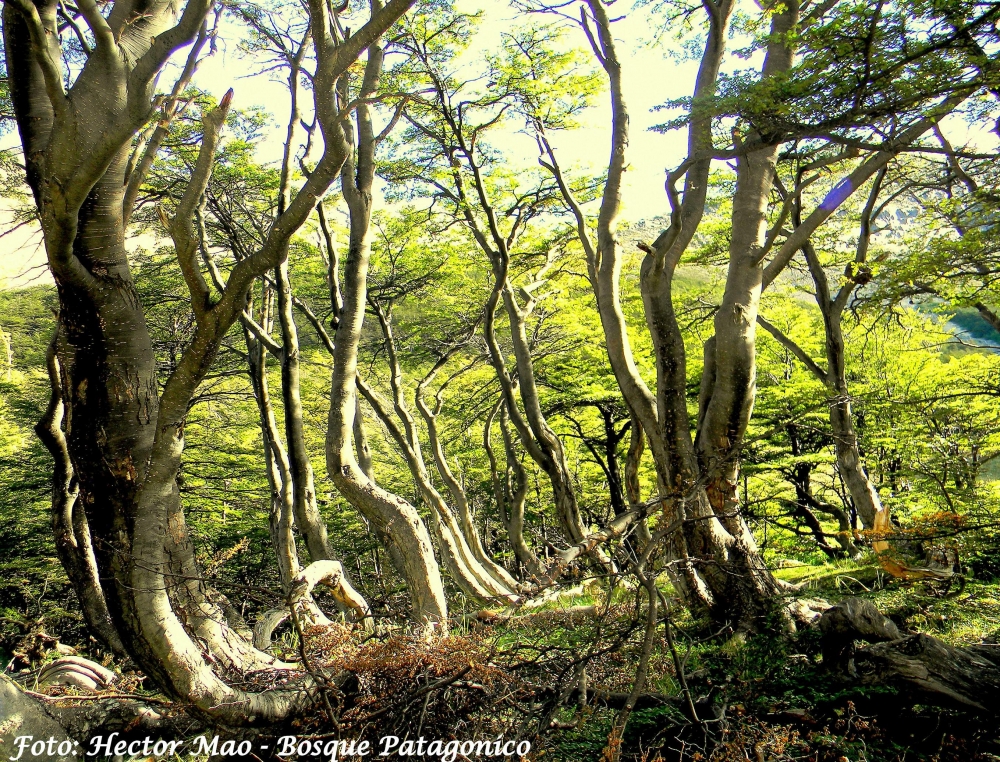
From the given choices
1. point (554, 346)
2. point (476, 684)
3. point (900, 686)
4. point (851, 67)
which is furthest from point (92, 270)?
point (554, 346)

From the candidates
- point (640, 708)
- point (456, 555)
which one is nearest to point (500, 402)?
point (456, 555)

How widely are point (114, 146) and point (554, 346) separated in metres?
13.4

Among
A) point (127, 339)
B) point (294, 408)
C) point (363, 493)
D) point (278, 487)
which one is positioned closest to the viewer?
point (127, 339)

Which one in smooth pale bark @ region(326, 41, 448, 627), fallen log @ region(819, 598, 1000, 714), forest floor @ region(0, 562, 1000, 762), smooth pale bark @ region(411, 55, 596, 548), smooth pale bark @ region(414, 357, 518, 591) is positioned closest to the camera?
forest floor @ region(0, 562, 1000, 762)

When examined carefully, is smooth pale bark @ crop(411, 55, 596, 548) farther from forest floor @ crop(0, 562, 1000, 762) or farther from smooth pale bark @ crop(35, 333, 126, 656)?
smooth pale bark @ crop(35, 333, 126, 656)

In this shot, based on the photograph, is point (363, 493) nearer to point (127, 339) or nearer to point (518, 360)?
point (127, 339)

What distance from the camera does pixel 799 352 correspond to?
1134 centimetres

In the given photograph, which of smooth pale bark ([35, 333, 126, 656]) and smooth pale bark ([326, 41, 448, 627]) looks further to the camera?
smooth pale bark ([35, 333, 126, 656])

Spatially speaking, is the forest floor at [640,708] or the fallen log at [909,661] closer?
the forest floor at [640,708]

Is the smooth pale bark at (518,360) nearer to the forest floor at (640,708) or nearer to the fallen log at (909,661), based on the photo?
the fallen log at (909,661)

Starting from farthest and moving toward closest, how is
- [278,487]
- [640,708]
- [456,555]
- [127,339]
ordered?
1. [278,487]
2. [456,555]
3. [640,708]
4. [127,339]

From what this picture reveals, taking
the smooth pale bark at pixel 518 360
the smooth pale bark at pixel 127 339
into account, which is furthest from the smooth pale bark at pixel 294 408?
the smooth pale bark at pixel 127 339

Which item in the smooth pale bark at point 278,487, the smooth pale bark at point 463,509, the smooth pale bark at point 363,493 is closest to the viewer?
the smooth pale bark at point 363,493

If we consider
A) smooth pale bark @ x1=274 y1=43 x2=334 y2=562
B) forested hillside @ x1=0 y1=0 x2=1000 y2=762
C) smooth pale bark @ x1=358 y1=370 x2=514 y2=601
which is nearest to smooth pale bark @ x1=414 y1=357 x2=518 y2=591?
forested hillside @ x1=0 y1=0 x2=1000 y2=762
